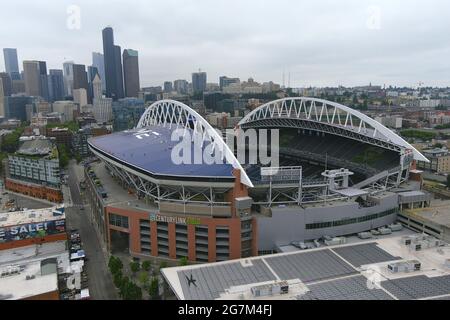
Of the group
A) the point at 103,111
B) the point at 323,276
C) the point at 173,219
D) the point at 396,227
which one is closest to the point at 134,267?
the point at 173,219

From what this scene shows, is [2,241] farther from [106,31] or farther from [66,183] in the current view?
[106,31]

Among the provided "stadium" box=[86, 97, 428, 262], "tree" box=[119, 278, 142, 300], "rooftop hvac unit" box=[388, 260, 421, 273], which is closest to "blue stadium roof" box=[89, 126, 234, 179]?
"stadium" box=[86, 97, 428, 262]

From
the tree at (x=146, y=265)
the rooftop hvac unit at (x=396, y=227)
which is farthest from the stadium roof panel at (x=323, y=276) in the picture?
the rooftop hvac unit at (x=396, y=227)

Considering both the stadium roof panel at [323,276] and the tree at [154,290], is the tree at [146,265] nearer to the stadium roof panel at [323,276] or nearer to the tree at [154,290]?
the tree at [154,290]

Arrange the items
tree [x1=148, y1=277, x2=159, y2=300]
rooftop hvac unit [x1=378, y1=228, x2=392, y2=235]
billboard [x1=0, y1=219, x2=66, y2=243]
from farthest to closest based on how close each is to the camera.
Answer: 1. rooftop hvac unit [x1=378, y1=228, x2=392, y2=235]
2. billboard [x1=0, y1=219, x2=66, y2=243]
3. tree [x1=148, y1=277, x2=159, y2=300]

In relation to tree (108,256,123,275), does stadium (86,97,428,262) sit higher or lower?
higher

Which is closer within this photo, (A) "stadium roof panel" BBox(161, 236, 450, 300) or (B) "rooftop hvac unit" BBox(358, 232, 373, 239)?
(A) "stadium roof panel" BBox(161, 236, 450, 300)

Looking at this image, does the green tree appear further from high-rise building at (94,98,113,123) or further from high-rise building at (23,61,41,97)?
high-rise building at (23,61,41,97)

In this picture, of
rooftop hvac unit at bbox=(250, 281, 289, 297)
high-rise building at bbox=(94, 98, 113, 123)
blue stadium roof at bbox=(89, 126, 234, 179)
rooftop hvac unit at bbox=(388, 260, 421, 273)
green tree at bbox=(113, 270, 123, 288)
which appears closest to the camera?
rooftop hvac unit at bbox=(250, 281, 289, 297)
